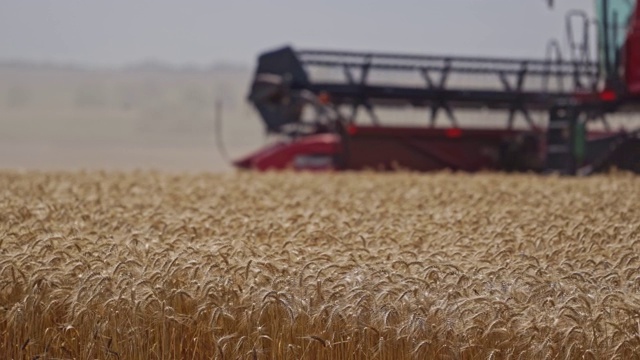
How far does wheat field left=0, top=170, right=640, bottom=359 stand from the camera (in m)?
4.92

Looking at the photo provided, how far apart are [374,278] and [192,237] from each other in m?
1.78

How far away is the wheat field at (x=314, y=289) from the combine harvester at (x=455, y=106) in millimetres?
6451

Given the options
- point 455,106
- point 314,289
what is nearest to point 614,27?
point 455,106

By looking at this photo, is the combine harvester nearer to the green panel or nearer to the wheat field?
the green panel

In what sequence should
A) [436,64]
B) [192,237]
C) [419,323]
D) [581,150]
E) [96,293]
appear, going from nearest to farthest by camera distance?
1. [419,323]
2. [96,293]
3. [192,237]
4. [581,150]
5. [436,64]

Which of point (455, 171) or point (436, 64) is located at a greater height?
point (436, 64)

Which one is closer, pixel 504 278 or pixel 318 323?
pixel 318 323

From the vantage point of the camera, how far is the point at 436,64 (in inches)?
680

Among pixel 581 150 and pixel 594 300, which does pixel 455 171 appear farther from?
pixel 594 300

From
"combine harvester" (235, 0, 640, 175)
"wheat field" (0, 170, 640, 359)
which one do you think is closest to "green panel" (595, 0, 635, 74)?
"combine harvester" (235, 0, 640, 175)

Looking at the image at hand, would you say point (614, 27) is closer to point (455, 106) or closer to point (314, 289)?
point (455, 106)

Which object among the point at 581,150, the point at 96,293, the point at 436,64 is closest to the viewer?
the point at 96,293

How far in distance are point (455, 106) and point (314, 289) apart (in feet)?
39.8

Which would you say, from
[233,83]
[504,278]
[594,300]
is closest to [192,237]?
[504,278]
